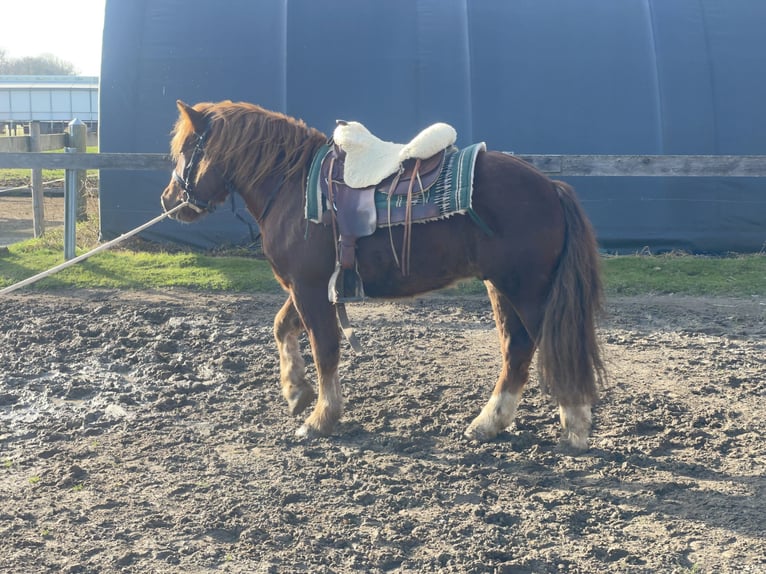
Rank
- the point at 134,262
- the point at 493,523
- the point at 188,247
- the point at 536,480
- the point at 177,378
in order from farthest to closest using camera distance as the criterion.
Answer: the point at 188,247 → the point at 134,262 → the point at 177,378 → the point at 536,480 → the point at 493,523

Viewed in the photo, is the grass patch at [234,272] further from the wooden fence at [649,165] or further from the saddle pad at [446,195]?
the saddle pad at [446,195]

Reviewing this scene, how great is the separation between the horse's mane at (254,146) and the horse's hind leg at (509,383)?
4.67ft

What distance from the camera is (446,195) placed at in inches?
166

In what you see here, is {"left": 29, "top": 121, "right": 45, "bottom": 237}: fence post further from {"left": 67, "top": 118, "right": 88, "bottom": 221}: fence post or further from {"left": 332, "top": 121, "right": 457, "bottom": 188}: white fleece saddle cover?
{"left": 332, "top": 121, "right": 457, "bottom": 188}: white fleece saddle cover

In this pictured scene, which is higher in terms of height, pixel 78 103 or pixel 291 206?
pixel 78 103

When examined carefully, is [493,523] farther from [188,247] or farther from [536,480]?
[188,247]

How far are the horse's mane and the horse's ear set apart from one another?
35mm

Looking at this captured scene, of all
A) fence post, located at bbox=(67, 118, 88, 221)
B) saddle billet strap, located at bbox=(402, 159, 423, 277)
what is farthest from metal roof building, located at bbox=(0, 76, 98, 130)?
saddle billet strap, located at bbox=(402, 159, 423, 277)

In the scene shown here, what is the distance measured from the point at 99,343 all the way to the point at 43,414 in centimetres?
145

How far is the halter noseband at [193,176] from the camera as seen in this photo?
4766 millimetres

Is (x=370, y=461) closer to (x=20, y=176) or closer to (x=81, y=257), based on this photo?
(x=81, y=257)

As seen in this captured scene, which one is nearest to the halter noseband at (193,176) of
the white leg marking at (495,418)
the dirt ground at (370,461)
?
the dirt ground at (370,461)

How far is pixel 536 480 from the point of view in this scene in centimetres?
389

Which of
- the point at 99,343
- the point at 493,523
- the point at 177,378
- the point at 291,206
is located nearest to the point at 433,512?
the point at 493,523
